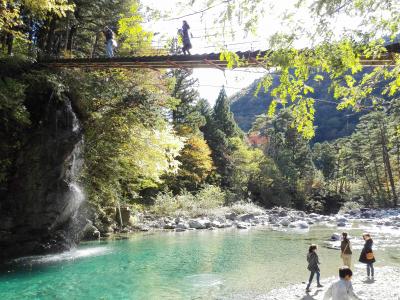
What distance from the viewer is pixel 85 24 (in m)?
20.2

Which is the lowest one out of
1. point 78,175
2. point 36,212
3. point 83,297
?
point 83,297

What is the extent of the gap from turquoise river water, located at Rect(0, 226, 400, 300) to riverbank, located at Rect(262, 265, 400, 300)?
1.84 feet

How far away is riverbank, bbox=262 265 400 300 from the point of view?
917cm

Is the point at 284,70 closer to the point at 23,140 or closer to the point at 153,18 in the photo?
the point at 153,18

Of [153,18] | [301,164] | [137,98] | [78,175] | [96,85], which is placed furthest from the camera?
[301,164]

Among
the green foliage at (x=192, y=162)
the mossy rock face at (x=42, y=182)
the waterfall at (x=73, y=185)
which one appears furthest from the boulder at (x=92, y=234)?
the green foliage at (x=192, y=162)

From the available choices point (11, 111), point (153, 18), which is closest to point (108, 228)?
point (11, 111)

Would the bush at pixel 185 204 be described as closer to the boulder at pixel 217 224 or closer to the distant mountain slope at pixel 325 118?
the boulder at pixel 217 224

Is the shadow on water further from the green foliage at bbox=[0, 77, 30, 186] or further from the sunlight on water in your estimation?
the green foliage at bbox=[0, 77, 30, 186]

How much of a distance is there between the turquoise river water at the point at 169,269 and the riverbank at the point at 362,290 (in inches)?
22.1

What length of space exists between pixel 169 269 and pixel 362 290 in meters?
6.09

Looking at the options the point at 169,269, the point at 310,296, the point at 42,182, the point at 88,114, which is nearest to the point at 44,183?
the point at 42,182

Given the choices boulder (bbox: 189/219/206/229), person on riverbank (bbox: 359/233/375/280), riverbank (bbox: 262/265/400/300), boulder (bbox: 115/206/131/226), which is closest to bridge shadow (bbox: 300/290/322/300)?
riverbank (bbox: 262/265/400/300)

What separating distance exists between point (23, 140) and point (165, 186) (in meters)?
20.1
